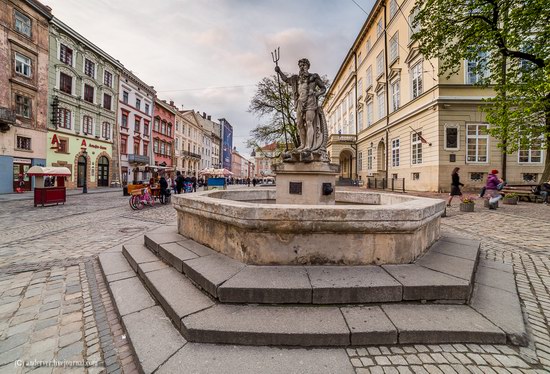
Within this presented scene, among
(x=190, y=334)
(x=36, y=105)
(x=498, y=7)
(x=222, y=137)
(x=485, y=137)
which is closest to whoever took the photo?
(x=190, y=334)

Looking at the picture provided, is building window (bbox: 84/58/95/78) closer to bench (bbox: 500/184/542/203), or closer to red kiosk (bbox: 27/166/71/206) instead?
red kiosk (bbox: 27/166/71/206)

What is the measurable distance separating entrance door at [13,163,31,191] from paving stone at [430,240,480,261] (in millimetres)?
26937

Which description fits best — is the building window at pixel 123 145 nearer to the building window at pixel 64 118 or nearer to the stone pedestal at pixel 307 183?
the building window at pixel 64 118

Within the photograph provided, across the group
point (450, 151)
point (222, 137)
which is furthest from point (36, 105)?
point (222, 137)

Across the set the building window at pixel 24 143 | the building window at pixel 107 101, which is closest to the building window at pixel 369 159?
the building window at pixel 107 101

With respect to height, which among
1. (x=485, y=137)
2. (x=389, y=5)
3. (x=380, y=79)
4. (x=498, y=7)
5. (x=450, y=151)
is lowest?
(x=450, y=151)

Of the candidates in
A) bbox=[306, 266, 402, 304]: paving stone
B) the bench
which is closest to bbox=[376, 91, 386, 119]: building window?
the bench

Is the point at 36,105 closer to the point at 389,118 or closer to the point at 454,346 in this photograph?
the point at 454,346

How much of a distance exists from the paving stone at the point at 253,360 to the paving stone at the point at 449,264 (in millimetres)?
1694

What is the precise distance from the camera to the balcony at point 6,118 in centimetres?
1633

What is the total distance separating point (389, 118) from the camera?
22.2 metres

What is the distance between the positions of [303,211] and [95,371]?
2.19 m

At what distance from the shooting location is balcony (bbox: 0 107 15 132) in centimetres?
1633

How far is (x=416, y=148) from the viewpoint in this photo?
1822cm
